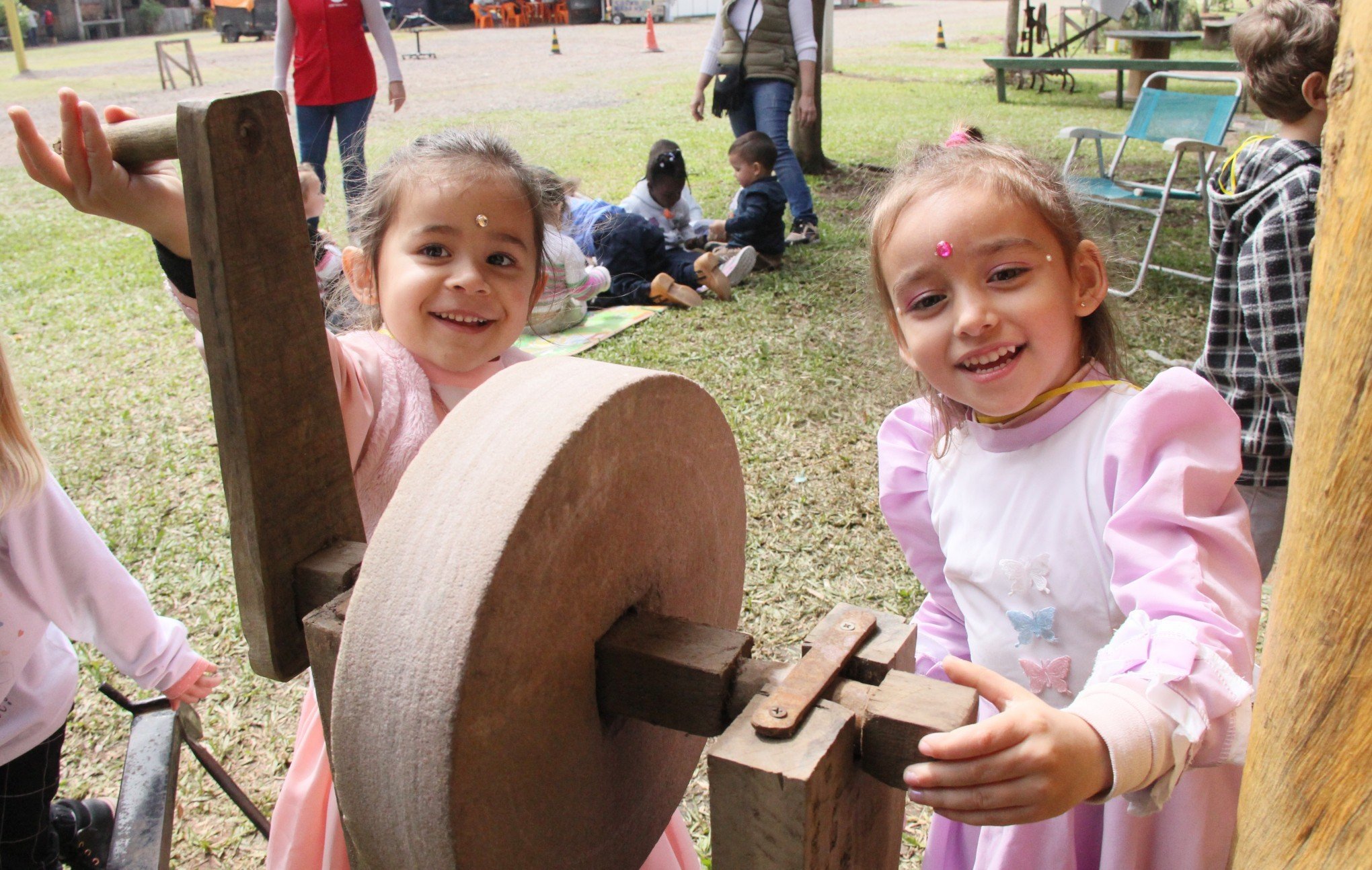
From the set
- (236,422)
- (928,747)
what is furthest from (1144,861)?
(236,422)

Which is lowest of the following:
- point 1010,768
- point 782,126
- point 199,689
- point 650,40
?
point 199,689

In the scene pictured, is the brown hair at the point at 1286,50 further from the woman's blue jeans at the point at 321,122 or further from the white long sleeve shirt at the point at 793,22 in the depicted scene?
the woman's blue jeans at the point at 321,122

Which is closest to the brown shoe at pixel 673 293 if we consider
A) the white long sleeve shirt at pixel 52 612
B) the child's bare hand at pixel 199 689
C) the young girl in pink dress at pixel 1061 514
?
the child's bare hand at pixel 199 689

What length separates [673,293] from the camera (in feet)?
21.5

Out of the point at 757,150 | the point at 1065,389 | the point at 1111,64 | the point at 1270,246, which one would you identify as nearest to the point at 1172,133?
the point at 757,150

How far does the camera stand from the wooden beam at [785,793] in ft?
2.83

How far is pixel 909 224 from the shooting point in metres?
1.48

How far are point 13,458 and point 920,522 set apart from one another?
1625mm

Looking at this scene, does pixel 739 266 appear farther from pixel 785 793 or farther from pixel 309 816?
pixel 785 793

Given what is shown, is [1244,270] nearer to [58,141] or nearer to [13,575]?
[58,141]

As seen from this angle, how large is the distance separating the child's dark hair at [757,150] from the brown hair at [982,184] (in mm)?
5866

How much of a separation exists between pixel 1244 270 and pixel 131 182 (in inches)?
103

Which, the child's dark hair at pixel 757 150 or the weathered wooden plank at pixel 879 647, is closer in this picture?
the weathered wooden plank at pixel 879 647

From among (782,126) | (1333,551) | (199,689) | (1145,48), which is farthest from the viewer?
(1145,48)
